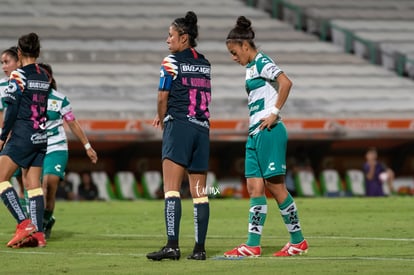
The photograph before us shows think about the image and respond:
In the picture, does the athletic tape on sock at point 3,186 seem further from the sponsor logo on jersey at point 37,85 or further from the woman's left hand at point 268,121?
the woman's left hand at point 268,121


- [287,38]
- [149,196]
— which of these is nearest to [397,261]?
[149,196]

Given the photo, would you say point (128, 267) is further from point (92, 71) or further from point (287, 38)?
point (287, 38)

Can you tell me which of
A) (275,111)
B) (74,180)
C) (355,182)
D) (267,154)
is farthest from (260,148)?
(355,182)

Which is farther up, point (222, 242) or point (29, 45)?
point (29, 45)

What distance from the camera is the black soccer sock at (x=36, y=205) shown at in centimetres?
1242

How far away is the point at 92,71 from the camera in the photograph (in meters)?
33.3

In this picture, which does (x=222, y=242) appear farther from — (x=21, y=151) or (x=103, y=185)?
(x=103, y=185)

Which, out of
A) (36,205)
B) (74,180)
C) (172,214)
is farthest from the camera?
(74,180)

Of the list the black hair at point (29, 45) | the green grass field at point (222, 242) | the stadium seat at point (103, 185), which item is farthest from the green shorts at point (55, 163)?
the stadium seat at point (103, 185)

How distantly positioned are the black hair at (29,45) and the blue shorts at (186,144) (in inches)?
96.0

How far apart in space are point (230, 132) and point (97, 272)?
68.3 feet

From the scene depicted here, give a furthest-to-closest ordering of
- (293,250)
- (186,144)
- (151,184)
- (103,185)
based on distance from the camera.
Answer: (151,184) → (103,185) → (293,250) → (186,144)

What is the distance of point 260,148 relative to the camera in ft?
35.7

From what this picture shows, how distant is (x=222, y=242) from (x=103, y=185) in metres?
A: 16.5
